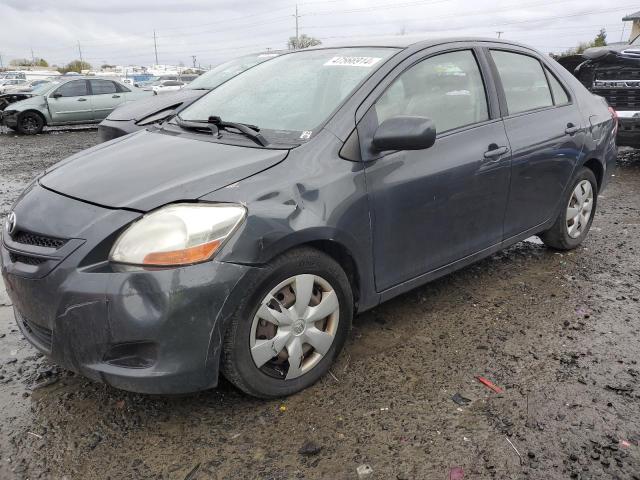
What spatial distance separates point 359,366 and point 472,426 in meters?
0.70

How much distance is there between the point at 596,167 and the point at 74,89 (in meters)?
14.5

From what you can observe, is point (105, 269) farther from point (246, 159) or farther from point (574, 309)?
point (574, 309)

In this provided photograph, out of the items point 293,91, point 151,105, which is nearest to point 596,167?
point 293,91

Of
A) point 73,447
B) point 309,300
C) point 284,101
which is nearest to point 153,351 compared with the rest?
point 73,447

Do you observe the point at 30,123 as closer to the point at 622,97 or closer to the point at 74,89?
the point at 74,89

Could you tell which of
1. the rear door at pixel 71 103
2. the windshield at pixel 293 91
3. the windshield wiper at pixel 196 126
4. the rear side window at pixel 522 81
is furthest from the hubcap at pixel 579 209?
the rear door at pixel 71 103

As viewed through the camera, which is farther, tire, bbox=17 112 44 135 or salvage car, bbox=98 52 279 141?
tire, bbox=17 112 44 135

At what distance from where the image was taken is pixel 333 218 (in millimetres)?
2553

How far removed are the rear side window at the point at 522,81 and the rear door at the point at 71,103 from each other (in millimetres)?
14036

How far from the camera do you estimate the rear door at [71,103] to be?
49.2 feet

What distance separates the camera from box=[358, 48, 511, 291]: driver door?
283cm

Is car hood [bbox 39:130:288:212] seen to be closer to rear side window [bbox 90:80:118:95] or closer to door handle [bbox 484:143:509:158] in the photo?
door handle [bbox 484:143:509:158]

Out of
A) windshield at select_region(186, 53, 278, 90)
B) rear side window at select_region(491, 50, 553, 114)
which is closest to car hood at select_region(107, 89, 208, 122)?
windshield at select_region(186, 53, 278, 90)

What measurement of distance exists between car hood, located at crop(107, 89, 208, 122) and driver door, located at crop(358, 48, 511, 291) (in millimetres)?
4171
